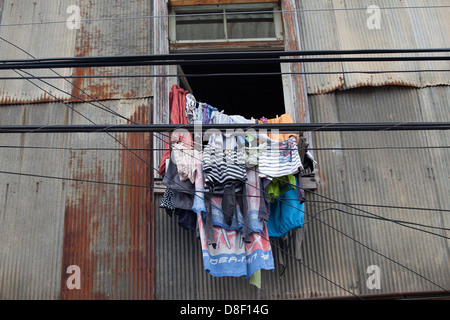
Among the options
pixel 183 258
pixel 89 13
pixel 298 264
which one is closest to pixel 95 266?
pixel 183 258

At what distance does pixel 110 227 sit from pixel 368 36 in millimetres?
4508

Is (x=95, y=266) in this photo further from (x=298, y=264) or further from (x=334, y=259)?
(x=334, y=259)

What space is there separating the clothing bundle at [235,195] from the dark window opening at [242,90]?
317 centimetres

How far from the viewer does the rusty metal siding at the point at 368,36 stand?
7.43 meters

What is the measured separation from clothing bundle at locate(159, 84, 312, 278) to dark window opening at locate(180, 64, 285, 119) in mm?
3170

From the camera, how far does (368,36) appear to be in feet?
25.5

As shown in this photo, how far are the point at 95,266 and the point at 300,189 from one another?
264cm

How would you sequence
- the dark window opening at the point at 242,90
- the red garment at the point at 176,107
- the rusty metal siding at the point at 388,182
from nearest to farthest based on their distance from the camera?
1. the rusty metal siding at the point at 388,182
2. the red garment at the point at 176,107
3. the dark window opening at the point at 242,90

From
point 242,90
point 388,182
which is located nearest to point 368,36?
point 388,182

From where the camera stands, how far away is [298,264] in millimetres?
6586

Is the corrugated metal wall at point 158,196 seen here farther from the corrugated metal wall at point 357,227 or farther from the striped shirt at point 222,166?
the striped shirt at point 222,166

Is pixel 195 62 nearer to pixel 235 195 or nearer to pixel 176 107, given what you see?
pixel 176 107

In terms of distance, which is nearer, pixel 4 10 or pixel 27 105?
pixel 27 105

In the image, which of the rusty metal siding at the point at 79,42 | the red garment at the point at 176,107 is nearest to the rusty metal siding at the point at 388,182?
the red garment at the point at 176,107
